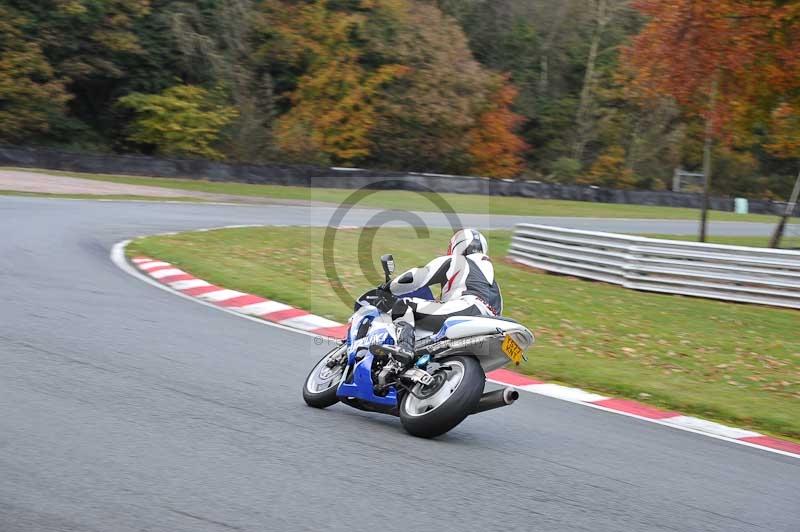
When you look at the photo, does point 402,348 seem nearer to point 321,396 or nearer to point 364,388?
point 364,388

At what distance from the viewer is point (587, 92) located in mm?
58188

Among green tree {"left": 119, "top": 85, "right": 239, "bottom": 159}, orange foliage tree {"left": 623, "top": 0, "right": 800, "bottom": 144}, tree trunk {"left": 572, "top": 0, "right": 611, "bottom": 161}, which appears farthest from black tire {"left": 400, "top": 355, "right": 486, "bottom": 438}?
tree trunk {"left": 572, "top": 0, "right": 611, "bottom": 161}

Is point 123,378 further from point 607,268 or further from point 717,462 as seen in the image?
point 607,268

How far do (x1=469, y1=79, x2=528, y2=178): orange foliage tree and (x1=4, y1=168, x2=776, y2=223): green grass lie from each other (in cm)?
765

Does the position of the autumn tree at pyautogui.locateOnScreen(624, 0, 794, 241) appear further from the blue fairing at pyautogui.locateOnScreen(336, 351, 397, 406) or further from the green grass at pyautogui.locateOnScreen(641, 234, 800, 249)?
the blue fairing at pyautogui.locateOnScreen(336, 351, 397, 406)

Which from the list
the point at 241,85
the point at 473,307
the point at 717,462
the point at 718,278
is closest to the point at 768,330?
the point at 718,278

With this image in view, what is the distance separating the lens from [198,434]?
6.46 meters

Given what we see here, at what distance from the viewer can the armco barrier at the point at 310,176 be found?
3319 cm

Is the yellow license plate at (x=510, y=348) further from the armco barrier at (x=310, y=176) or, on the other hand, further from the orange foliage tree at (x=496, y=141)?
the orange foliage tree at (x=496, y=141)

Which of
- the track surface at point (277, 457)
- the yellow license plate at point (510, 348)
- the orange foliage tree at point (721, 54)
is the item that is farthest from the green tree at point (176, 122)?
the yellow license plate at point (510, 348)

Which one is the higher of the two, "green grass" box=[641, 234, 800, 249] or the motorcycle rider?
the motorcycle rider

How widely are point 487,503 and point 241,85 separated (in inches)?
1732

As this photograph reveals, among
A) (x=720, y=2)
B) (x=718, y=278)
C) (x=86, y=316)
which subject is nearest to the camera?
(x=86, y=316)

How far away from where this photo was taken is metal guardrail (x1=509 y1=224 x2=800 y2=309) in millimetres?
16875
